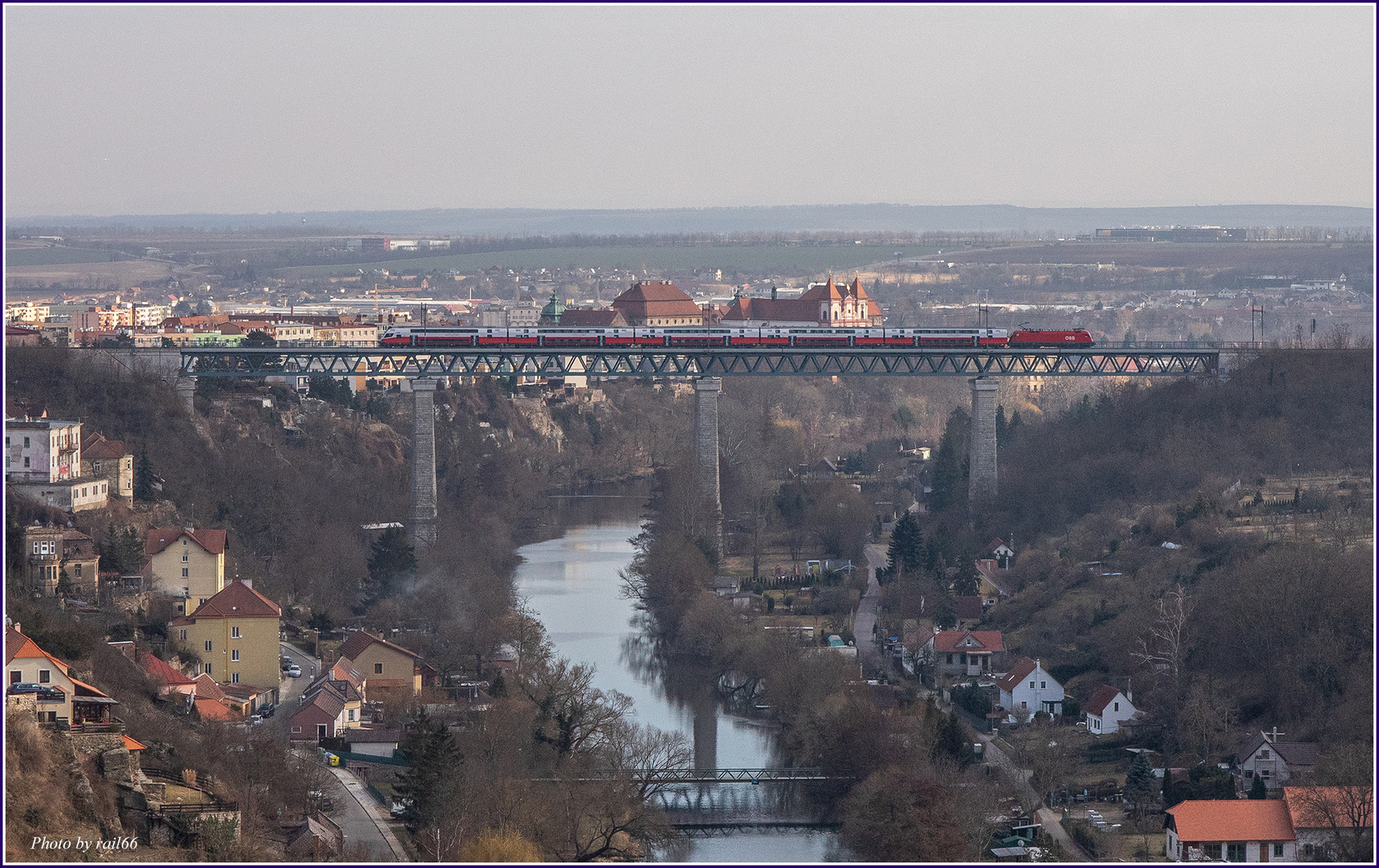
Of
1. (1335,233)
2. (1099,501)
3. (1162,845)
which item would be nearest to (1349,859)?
(1162,845)

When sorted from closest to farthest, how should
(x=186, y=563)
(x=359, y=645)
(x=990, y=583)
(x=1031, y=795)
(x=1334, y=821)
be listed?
(x=1334, y=821)
(x=1031, y=795)
(x=359, y=645)
(x=186, y=563)
(x=990, y=583)

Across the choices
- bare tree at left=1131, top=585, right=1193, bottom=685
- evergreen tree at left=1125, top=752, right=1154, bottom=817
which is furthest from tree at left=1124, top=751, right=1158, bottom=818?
bare tree at left=1131, top=585, right=1193, bottom=685

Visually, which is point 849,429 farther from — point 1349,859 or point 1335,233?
point 1335,233

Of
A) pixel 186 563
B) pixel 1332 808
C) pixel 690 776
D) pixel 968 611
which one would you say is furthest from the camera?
pixel 968 611

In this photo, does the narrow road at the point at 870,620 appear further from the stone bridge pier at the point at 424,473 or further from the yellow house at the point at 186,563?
the yellow house at the point at 186,563

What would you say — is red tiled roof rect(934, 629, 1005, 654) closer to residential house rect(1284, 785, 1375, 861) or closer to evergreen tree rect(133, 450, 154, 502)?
residential house rect(1284, 785, 1375, 861)

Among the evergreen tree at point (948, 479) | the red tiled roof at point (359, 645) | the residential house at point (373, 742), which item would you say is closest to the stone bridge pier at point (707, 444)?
the evergreen tree at point (948, 479)

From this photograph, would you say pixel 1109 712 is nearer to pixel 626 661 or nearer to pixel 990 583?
pixel 626 661

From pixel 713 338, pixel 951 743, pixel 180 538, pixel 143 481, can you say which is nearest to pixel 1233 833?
pixel 951 743
